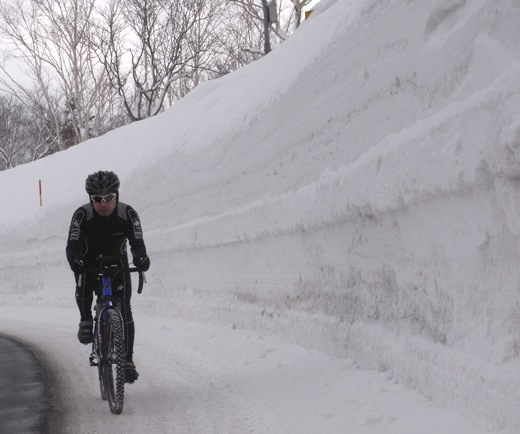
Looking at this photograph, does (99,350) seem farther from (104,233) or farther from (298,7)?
(298,7)

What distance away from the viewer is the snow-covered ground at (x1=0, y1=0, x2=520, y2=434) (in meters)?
4.80

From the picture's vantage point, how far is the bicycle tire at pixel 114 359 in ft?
20.9

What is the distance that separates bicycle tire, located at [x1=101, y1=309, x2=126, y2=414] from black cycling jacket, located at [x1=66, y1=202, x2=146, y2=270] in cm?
62

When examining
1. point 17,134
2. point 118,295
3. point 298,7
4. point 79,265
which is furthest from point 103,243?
point 17,134

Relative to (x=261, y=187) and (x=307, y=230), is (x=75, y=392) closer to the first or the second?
(x=307, y=230)

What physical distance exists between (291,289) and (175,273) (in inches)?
195

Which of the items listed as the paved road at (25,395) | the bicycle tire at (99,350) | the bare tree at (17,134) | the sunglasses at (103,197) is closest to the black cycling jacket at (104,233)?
the sunglasses at (103,197)

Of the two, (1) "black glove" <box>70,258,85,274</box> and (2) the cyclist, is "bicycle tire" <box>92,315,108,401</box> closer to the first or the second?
(2) the cyclist

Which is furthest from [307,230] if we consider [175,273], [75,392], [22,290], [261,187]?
[22,290]

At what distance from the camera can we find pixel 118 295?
23.0 feet

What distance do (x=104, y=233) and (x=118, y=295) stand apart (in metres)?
0.54

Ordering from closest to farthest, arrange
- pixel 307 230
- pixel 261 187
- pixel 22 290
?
pixel 307 230
pixel 261 187
pixel 22 290

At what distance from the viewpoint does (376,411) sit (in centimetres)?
553

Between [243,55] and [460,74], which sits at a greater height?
[243,55]
